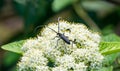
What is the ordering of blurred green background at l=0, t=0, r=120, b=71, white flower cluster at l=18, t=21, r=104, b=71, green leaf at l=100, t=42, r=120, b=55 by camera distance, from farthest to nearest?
1. blurred green background at l=0, t=0, r=120, b=71
2. green leaf at l=100, t=42, r=120, b=55
3. white flower cluster at l=18, t=21, r=104, b=71

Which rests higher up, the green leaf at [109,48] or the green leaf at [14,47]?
the green leaf at [14,47]

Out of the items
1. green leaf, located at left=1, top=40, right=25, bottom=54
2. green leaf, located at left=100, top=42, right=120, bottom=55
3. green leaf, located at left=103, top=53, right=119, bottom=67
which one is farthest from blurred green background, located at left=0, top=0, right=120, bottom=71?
green leaf, located at left=100, top=42, right=120, bottom=55

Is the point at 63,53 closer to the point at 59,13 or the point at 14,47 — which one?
the point at 14,47

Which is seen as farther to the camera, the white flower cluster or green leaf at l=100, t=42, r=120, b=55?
green leaf at l=100, t=42, r=120, b=55

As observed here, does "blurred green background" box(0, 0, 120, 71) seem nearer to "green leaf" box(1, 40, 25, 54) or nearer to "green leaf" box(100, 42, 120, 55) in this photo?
"green leaf" box(1, 40, 25, 54)

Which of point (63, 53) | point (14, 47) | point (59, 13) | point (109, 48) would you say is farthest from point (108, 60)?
point (59, 13)

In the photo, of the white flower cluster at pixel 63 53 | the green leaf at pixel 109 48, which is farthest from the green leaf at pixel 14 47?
the green leaf at pixel 109 48

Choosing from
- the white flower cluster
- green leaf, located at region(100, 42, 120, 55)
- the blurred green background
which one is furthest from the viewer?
the blurred green background

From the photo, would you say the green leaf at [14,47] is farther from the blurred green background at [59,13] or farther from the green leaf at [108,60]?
the blurred green background at [59,13]

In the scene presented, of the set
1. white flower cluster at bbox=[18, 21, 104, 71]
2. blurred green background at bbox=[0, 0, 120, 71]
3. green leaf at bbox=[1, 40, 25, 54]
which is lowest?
white flower cluster at bbox=[18, 21, 104, 71]

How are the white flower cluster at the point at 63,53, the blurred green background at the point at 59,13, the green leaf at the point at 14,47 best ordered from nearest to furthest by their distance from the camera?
the white flower cluster at the point at 63,53, the green leaf at the point at 14,47, the blurred green background at the point at 59,13
